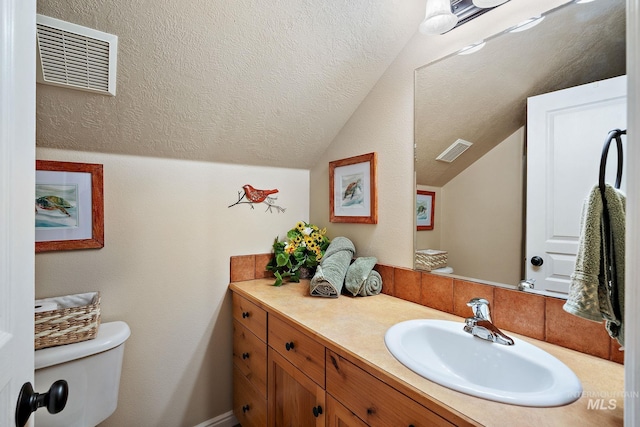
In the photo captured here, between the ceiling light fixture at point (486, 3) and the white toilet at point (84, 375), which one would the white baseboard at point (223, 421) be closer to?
the white toilet at point (84, 375)

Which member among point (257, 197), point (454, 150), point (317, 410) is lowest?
point (317, 410)

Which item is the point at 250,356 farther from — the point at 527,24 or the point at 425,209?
the point at 527,24

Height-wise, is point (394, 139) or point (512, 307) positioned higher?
point (394, 139)

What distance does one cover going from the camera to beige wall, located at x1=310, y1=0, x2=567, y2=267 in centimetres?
138

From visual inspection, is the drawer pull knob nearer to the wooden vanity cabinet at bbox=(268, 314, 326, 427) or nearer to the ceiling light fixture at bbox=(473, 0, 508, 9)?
the wooden vanity cabinet at bbox=(268, 314, 326, 427)

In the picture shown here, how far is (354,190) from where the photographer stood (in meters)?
1.73

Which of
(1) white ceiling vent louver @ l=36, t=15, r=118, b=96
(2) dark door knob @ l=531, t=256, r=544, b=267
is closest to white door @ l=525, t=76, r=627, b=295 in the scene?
(2) dark door knob @ l=531, t=256, r=544, b=267

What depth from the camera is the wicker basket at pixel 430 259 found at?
132 cm

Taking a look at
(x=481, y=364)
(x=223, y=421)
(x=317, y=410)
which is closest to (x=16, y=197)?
(x=317, y=410)

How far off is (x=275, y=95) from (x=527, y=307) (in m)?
1.39

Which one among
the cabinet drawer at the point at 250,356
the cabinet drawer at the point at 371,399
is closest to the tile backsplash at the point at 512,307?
the cabinet drawer at the point at 371,399

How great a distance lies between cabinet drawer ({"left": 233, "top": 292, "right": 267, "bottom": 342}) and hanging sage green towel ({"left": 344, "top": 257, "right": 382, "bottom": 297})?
1.42ft

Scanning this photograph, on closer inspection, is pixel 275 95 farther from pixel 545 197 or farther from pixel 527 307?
pixel 527 307

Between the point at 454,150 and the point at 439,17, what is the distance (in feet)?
1.70
